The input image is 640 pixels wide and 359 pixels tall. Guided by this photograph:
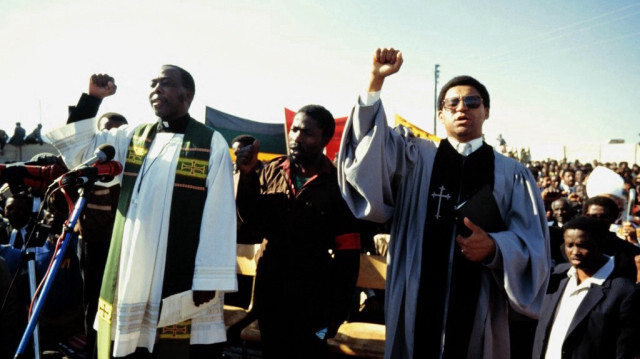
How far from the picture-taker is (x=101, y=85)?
282cm

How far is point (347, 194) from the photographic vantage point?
2.04 m

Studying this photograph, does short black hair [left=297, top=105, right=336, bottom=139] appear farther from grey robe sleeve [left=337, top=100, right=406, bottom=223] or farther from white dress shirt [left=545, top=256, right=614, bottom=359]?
white dress shirt [left=545, top=256, right=614, bottom=359]

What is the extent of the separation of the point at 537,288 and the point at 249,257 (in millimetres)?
2729

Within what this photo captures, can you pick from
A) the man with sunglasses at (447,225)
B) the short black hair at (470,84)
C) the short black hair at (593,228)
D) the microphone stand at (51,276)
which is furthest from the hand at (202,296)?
the short black hair at (593,228)

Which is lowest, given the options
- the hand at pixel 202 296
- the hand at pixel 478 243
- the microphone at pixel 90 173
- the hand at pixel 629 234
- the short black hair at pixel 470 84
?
the hand at pixel 202 296

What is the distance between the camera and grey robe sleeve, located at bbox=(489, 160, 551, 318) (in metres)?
1.88

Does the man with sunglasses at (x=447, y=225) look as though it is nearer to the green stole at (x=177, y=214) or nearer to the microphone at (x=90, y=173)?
the green stole at (x=177, y=214)

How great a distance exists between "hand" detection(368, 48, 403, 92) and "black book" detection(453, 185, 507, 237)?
0.67 m

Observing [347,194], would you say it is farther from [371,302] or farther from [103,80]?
[371,302]

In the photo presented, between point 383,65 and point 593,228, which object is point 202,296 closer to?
point 383,65

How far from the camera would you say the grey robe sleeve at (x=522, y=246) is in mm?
1884

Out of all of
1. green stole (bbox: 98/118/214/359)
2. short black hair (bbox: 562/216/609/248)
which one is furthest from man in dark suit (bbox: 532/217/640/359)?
green stole (bbox: 98/118/214/359)

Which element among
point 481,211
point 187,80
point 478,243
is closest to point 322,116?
point 187,80

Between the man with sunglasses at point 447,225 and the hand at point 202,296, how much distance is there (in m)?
1.10
